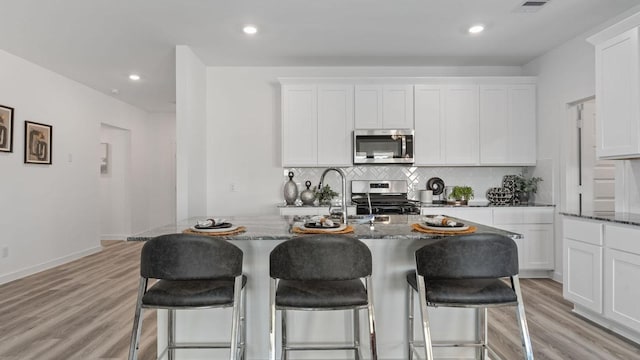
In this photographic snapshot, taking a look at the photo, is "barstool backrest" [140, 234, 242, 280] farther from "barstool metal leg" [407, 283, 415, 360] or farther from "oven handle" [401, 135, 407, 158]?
"oven handle" [401, 135, 407, 158]

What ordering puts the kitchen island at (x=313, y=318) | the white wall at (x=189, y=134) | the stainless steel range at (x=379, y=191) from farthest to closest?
1. the stainless steel range at (x=379, y=191)
2. the white wall at (x=189, y=134)
3. the kitchen island at (x=313, y=318)

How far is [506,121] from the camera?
14.7 feet

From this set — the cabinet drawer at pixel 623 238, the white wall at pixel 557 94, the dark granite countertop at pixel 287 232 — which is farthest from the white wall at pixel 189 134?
the white wall at pixel 557 94

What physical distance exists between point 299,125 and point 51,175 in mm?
3424

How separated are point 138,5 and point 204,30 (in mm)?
649

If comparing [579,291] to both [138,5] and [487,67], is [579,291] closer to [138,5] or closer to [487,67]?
[487,67]

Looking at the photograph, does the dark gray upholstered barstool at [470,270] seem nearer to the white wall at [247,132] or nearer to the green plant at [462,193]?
the green plant at [462,193]

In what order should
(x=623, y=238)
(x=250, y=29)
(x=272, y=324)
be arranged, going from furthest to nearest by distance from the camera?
(x=250, y=29), (x=623, y=238), (x=272, y=324)

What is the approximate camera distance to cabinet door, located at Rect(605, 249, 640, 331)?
2475mm

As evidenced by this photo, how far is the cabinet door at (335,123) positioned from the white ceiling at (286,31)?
16.6 inches

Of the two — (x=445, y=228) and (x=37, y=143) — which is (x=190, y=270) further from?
(x=37, y=143)

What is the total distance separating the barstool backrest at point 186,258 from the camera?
1.71 metres

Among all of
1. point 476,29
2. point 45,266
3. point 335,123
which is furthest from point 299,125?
point 45,266

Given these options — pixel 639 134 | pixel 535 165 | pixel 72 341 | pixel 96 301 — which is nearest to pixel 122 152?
pixel 96 301
